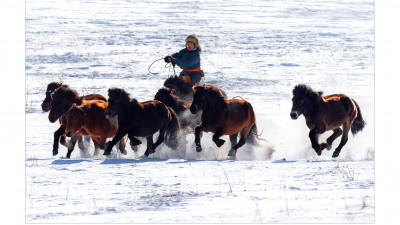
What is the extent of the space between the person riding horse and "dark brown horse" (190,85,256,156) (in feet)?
5.56

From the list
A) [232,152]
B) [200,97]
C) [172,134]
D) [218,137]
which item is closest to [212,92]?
[200,97]

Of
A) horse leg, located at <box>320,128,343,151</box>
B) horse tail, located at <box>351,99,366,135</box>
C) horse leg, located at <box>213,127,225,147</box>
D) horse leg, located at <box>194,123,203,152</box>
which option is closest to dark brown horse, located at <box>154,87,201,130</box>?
horse leg, located at <box>194,123,203,152</box>

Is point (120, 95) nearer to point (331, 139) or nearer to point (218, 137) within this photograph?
point (218, 137)

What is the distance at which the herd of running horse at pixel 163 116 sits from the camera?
10.3 meters

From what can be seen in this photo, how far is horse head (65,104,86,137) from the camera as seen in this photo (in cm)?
1016

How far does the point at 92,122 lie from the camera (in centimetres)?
1038

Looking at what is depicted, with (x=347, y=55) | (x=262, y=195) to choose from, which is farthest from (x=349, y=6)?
(x=262, y=195)

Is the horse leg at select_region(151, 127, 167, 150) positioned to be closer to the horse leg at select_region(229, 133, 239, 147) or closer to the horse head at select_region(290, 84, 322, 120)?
the horse leg at select_region(229, 133, 239, 147)

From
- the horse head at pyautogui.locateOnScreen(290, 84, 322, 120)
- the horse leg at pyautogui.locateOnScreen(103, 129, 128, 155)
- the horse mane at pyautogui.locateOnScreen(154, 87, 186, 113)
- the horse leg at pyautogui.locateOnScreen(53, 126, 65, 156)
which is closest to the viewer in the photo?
the horse leg at pyautogui.locateOnScreen(103, 129, 128, 155)

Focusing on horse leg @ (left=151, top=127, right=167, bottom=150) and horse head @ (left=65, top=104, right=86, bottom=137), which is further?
horse leg @ (left=151, top=127, right=167, bottom=150)

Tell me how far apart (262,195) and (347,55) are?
2098cm

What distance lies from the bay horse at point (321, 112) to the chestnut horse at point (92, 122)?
3148 millimetres

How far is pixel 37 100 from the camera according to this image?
17.6m

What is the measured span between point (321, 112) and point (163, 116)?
2.76m
